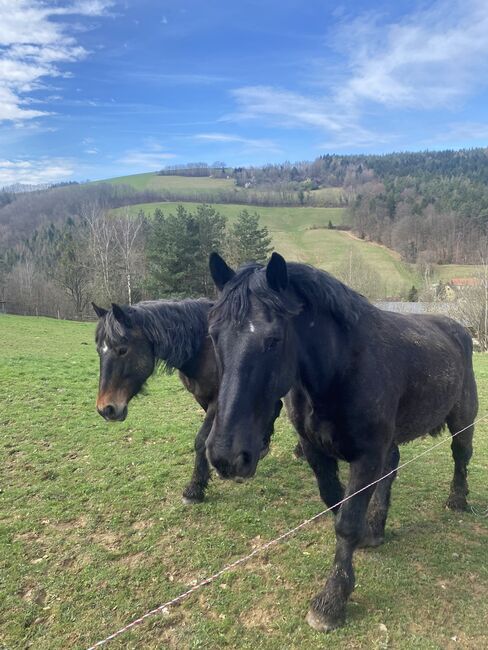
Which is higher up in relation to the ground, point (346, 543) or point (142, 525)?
point (346, 543)

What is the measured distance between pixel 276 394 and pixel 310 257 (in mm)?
63739

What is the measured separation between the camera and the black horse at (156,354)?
4656mm

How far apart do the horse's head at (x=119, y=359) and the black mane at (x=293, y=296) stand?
241 centimetres

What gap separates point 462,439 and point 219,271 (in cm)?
370

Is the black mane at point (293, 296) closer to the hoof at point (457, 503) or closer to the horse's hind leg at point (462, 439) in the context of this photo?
the horse's hind leg at point (462, 439)

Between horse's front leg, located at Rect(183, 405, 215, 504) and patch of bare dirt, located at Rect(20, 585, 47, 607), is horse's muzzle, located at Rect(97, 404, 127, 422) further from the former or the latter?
patch of bare dirt, located at Rect(20, 585, 47, 607)

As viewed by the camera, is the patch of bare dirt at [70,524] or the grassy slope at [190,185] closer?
the patch of bare dirt at [70,524]

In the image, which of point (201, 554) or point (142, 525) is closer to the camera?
point (201, 554)

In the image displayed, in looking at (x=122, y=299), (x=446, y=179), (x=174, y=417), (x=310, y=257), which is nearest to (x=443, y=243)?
(x=310, y=257)

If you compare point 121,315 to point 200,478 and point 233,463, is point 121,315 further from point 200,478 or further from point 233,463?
point 233,463

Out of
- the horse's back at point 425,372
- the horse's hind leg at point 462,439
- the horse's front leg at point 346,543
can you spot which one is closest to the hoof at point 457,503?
the horse's hind leg at point 462,439

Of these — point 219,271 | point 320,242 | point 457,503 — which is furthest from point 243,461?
point 320,242

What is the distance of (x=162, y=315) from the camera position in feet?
16.6

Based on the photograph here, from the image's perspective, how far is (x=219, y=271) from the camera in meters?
2.72
